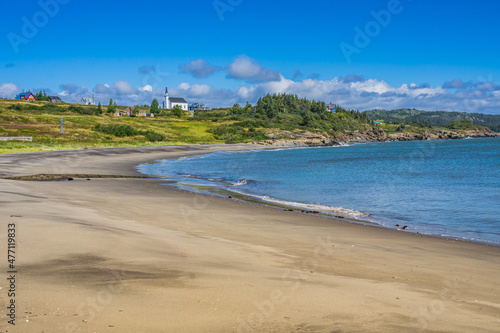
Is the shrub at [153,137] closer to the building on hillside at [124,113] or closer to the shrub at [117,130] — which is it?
the shrub at [117,130]

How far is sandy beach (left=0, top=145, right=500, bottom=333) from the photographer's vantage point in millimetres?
5602

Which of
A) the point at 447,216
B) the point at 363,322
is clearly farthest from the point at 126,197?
the point at 363,322

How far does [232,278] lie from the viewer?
739 centimetres

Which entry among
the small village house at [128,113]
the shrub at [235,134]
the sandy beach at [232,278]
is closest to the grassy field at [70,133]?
the shrub at [235,134]

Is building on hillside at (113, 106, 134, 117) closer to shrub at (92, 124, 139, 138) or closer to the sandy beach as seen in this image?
shrub at (92, 124, 139, 138)

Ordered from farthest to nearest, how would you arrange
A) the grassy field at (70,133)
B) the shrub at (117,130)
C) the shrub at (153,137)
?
the shrub at (153,137) → the shrub at (117,130) → the grassy field at (70,133)

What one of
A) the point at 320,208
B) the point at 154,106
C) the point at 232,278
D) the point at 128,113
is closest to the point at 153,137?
the point at 128,113

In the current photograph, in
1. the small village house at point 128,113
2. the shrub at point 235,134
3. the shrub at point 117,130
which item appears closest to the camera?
the shrub at point 117,130

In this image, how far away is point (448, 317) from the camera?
6.23 m

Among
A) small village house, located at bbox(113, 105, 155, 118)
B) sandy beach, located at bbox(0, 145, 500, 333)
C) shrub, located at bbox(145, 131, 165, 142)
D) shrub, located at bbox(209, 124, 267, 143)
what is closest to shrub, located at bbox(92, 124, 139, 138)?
shrub, located at bbox(145, 131, 165, 142)

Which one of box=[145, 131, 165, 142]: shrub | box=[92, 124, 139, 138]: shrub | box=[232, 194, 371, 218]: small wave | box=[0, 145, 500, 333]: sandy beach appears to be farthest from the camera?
box=[145, 131, 165, 142]: shrub

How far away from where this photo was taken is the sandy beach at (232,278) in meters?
5.60

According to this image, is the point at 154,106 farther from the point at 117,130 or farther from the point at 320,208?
the point at 320,208

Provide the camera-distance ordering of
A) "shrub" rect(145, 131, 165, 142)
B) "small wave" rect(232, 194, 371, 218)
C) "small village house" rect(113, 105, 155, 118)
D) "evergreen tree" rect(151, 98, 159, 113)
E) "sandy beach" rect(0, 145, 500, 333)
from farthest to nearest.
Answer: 1. "evergreen tree" rect(151, 98, 159, 113)
2. "small village house" rect(113, 105, 155, 118)
3. "shrub" rect(145, 131, 165, 142)
4. "small wave" rect(232, 194, 371, 218)
5. "sandy beach" rect(0, 145, 500, 333)
